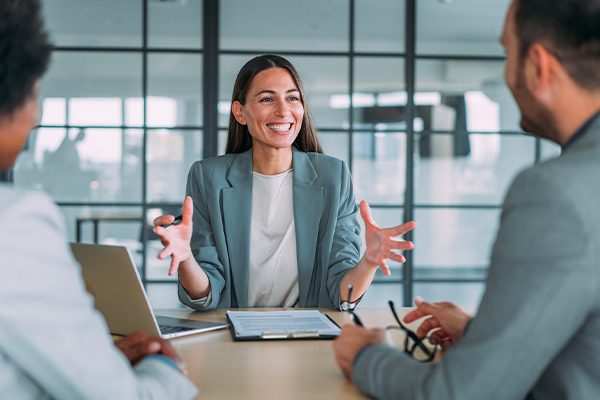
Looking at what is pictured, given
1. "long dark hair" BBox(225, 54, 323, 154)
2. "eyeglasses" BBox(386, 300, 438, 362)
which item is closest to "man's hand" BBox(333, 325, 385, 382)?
"eyeglasses" BBox(386, 300, 438, 362)

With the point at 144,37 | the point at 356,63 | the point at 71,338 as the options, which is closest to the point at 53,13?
the point at 144,37

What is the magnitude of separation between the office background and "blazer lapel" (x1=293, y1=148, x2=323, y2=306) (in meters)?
2.41

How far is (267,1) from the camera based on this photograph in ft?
15.7

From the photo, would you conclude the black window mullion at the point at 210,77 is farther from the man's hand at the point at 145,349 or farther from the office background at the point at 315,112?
the man's hand at the point at 145,349

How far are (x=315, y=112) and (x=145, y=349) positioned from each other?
3727mm

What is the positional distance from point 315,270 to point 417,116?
112 inches

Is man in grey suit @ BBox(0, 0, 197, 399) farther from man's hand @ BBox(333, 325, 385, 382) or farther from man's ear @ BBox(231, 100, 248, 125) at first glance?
man's ear @ BBox(231, 100, 248, 125)

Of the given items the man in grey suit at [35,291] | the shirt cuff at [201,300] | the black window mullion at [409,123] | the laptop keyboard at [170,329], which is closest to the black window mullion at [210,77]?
the black window mullion at [409,123]

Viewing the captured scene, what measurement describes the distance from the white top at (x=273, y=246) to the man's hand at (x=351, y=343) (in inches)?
40.5

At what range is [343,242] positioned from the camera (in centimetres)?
229

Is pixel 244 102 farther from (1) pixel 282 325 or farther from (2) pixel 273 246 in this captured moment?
(1) pixel 282 325

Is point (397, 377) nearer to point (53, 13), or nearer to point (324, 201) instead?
point (324, 201)

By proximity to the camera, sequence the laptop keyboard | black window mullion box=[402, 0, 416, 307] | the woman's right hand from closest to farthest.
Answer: the laptop keyboard < the woman's right hand < black window mullion box=[402, 0, 416, 307]

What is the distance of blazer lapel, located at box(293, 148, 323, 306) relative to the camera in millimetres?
2270
